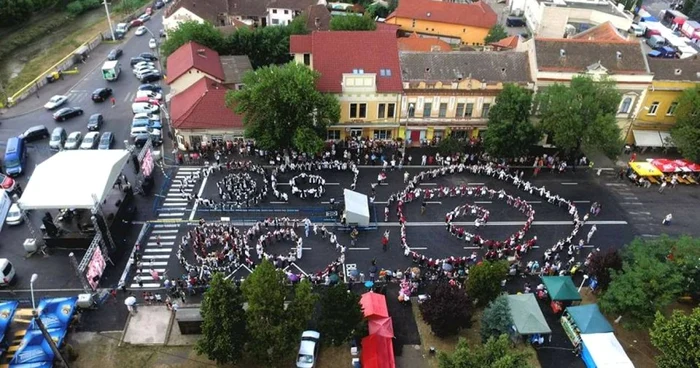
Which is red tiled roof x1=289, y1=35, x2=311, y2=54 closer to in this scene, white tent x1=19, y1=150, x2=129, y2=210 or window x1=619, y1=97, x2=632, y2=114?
white tent x1=19, y1=150, x2=129, y2=210

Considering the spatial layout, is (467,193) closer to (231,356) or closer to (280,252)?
(280,252)

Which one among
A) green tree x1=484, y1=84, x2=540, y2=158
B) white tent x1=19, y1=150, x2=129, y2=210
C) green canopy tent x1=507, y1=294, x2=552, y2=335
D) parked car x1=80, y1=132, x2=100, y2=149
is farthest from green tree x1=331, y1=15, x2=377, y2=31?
green canopy tent x1=507, y1=294, x2=552, y2=335

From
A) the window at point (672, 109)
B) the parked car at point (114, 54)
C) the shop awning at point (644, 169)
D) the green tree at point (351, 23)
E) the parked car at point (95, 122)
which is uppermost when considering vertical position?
the green tree at point (351, 23)

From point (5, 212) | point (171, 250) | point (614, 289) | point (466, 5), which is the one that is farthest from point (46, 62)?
point (614, 289)

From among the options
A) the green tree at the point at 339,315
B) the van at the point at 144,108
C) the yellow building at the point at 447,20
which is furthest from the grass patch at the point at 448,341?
the yellow building at the point at 447,20

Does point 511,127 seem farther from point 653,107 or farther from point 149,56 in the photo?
point 149,56

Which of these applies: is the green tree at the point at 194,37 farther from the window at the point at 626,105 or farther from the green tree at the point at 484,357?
the green tree at the point at 484,357
